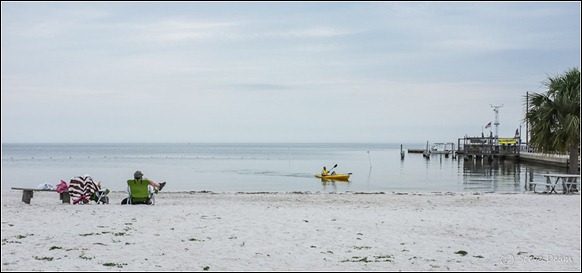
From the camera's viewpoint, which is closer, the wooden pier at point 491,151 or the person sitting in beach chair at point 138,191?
the person sitting in beach chair at point 138,191

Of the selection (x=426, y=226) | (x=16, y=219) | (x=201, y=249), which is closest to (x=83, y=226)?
(x=16, y=219)

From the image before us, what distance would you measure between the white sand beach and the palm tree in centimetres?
677

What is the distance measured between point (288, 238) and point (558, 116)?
52.9 feet

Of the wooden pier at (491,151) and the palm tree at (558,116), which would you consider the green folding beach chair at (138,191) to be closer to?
the palm tree at (558,116)

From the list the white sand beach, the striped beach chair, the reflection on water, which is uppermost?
the striped beach chair

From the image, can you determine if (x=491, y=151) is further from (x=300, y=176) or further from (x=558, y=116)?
(x=558, y=116)

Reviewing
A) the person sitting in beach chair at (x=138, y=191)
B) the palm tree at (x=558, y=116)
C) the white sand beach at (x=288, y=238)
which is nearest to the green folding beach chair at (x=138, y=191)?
the person sitting in beach chair at (x=138, y=191)

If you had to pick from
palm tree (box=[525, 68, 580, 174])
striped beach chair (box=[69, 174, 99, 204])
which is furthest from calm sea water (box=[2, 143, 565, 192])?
striped beach chair (box=[69, 174, 99, 204])

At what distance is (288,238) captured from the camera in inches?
401

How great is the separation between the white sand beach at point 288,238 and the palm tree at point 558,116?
6.77 m

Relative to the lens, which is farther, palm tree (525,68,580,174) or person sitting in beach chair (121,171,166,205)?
palm tree (525,68,580,174)

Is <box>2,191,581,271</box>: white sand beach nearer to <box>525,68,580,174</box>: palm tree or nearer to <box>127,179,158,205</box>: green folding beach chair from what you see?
<box>127,179,158,205</box>: green folding beach chair

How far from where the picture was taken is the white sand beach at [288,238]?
320 inches

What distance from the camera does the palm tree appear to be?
2186 centimetres
